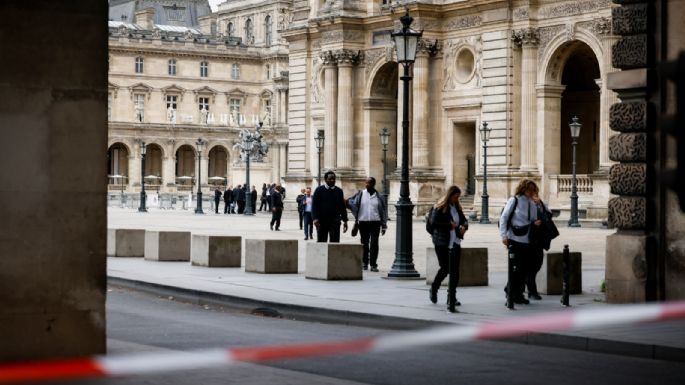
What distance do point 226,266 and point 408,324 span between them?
12.1 meters

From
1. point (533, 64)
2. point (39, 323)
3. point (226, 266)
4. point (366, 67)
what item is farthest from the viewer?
point (366, 67)

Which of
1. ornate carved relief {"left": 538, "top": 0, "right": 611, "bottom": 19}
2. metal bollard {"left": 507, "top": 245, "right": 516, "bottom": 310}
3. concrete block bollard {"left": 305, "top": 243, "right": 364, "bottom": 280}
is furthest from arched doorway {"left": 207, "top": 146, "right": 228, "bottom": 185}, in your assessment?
metal bollard {"left": 507, "top": 245, "right": 516, "bottom": 310}

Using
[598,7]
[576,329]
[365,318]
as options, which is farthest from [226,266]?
[598,7]

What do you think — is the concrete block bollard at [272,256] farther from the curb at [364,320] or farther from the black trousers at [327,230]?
the curb at [364,320]

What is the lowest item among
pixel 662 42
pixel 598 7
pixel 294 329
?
pixel 294 329

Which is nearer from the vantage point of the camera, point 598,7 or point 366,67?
point 598,7

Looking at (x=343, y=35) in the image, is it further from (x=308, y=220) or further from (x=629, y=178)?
(x=629, y=178)

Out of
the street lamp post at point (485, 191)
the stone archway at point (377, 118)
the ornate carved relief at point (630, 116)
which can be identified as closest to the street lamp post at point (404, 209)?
the ornate carved relief at point (630, 116)

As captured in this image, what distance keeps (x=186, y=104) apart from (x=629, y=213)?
413 ft

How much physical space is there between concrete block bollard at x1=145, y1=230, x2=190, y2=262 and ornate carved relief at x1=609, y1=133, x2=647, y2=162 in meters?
14.3

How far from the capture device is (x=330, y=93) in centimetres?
7125

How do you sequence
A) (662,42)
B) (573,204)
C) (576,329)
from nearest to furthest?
(576,329) → (662,42) → (573,204)

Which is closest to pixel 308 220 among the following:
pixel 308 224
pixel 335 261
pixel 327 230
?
pixel 308 224

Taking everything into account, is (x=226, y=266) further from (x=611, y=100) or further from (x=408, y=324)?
(x=611, y=100)
